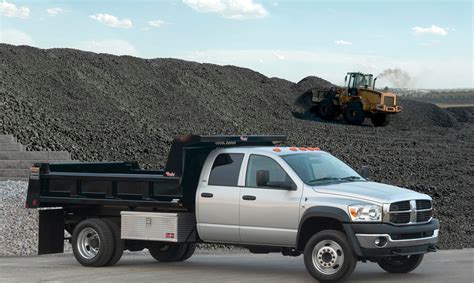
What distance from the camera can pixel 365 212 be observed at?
10867mm

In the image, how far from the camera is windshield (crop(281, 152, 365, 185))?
11625mm

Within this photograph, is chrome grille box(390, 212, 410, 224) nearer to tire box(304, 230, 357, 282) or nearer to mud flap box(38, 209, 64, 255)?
tire box(304, 230, 357, 282)

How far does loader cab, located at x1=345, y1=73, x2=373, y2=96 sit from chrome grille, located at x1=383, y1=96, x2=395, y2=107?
1512mm

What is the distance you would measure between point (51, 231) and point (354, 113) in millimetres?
35747

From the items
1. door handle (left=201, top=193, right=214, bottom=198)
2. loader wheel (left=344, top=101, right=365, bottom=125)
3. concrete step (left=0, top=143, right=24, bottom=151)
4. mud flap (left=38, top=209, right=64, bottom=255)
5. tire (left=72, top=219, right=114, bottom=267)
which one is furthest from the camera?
loader wheel (left=344, top=101, right=365, bottom=125)

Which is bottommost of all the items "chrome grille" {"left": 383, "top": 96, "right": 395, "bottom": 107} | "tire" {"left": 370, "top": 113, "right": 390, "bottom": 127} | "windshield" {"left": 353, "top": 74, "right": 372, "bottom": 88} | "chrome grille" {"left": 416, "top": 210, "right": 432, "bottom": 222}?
"chrome grille" {"left": 416, "top": 210, "right": 432, "bottom": 222}

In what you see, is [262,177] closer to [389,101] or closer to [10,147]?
[10,147]

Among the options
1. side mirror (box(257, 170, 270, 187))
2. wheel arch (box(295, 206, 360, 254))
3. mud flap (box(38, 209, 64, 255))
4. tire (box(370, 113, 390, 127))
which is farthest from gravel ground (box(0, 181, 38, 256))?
tire (box(370, 113, 390, 127))

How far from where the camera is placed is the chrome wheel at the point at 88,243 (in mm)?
12852

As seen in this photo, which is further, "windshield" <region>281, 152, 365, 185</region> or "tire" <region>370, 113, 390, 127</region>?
"tire" <region>370, 113, 390, 127</region>

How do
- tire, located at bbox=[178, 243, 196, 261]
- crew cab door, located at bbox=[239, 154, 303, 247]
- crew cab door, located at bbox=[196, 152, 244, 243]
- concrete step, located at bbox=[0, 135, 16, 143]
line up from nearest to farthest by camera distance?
crew cab door, located at bbox=[239, 154, 303, 247], crew cab door, located at bbox=[196, 152, 244, 243], tire, located at bbox=[178, 243, 196, 261], concrete step, located at bbox=[0, 135, 16, 143]

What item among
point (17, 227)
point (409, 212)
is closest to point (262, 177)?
point (409, 212)

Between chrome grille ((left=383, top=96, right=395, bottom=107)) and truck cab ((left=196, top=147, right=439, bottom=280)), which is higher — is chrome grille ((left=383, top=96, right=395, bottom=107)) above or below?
above

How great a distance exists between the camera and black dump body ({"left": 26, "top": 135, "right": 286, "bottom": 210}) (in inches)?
477
